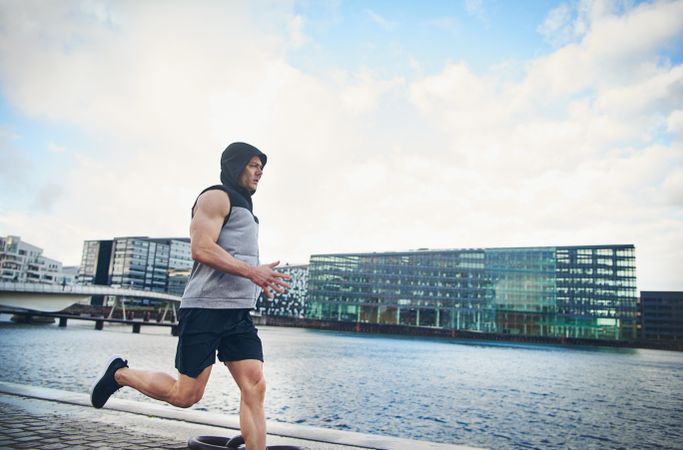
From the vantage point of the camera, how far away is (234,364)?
3.28 meters

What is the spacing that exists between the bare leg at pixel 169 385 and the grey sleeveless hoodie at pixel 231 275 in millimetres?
498

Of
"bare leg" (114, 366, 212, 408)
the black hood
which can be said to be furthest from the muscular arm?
"bare leg" (114, 366, 212, 408)

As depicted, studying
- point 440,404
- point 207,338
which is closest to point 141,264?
point 440,404

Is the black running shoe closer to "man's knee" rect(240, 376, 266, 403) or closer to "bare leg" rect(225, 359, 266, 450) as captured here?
"bare leg" rect(225, 359, 266, 450)

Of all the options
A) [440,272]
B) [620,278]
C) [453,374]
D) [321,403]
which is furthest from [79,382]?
[620,278]

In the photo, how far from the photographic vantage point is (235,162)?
139 inches

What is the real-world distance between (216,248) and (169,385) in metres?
1.13

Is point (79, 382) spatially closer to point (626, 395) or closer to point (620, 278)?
point (626, 395)

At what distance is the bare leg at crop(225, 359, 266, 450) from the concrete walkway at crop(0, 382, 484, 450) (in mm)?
983

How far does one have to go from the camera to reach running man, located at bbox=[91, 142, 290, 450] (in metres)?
3.05

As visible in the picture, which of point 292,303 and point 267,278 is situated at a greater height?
point 267,278

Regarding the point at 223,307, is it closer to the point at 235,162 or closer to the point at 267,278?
the point at 267,278

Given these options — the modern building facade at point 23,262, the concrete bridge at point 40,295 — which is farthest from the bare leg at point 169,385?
the modern building facade at point 23,262

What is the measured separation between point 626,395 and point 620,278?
9898cm
